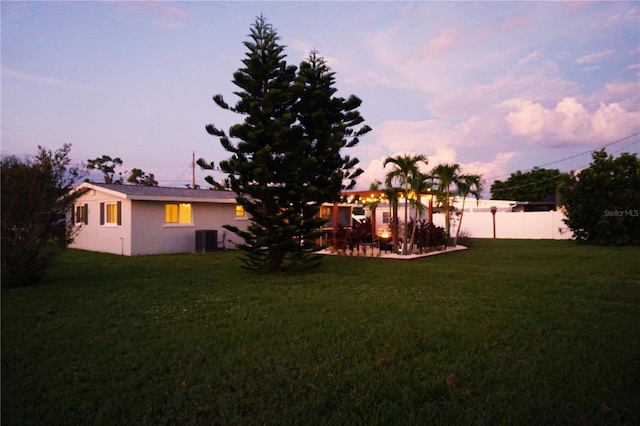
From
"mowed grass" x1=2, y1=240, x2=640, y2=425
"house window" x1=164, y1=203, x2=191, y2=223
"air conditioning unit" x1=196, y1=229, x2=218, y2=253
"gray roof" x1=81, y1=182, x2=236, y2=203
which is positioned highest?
"gray roof" x1=81, y1=182, x2=236, y2=203

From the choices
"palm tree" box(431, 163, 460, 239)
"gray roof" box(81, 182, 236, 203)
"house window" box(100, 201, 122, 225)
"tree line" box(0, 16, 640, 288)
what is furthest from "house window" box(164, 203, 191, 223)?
"palm tree" box(431, 163, 460, 239)

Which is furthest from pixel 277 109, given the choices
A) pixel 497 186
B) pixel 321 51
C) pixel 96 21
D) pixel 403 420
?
pixel 497 186

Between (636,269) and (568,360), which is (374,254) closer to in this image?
(636,269)

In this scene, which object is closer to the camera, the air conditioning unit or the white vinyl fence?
the air conditioning unit

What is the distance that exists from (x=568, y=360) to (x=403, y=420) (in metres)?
2.19

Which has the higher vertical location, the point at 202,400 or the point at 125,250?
the point at 125,250

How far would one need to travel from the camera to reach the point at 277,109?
10453 mm

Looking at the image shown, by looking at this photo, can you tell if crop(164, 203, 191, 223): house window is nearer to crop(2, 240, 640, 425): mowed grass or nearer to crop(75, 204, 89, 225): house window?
crop(75, 204, 89, 225): house window

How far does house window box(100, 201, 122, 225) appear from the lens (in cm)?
1653

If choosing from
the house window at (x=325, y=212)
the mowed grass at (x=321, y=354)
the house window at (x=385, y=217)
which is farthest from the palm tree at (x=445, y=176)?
the house window at (x=385, y=217)

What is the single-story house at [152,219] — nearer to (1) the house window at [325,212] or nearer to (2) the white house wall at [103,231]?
(2) the white house wall at [103,231]

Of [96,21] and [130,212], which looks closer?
[96,21]

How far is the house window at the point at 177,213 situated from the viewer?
17359mm

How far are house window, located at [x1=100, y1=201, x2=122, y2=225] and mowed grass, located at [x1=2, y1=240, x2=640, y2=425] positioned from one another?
8265 millimetres
